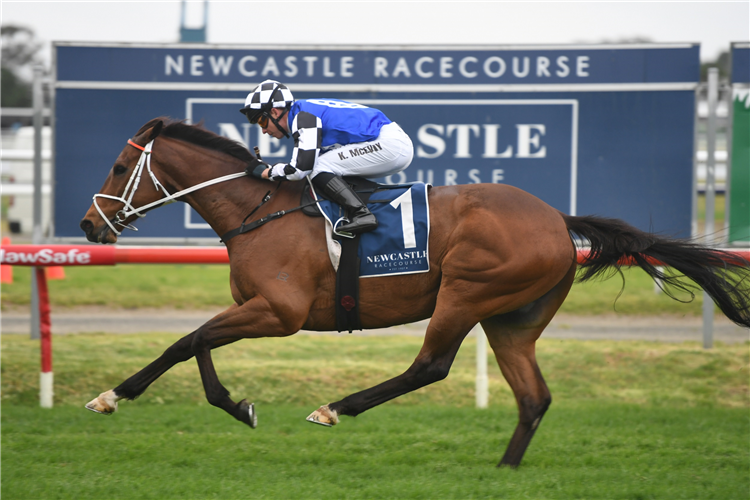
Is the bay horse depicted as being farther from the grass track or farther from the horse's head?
the grass track

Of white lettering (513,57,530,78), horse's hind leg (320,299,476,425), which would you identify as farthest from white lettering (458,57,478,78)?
horse's hind leg (320,299,476,425)

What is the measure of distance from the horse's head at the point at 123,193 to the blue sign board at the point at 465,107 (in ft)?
9.44

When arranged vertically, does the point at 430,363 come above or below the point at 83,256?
below

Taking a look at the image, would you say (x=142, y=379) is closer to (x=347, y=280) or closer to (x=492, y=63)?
(x=347, y=280)

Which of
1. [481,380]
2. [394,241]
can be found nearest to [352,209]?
[394,241]

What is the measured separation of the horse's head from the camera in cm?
431

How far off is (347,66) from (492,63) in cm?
137

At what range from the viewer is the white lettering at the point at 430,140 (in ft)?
23.8

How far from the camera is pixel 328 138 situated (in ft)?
13.8

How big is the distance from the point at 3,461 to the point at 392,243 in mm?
2602

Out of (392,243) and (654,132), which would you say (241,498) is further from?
(654,132)

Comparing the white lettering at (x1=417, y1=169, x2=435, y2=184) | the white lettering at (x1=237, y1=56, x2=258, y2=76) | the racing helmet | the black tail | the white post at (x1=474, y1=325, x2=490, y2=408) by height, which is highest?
the white lettering at (x1=237, y1=56, x2=258, y2=76)

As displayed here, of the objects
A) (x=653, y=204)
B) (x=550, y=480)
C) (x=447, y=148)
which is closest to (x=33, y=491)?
(x=550, y=480)

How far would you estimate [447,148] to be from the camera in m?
7.25
